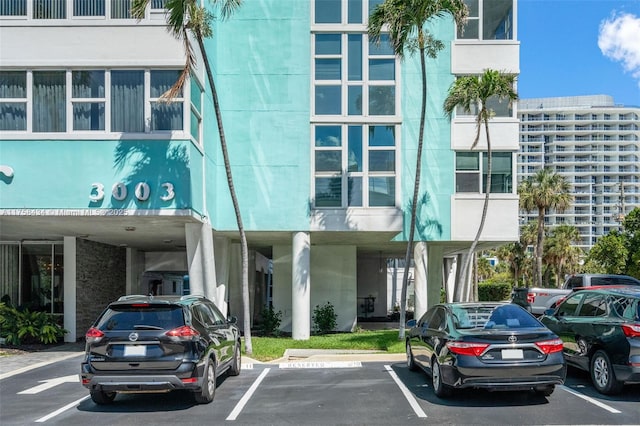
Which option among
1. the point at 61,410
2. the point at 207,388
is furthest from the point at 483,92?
the point at 61,410

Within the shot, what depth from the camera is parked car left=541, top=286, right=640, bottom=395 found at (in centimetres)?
830

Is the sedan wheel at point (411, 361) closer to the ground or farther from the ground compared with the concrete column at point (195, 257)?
closer to the ground

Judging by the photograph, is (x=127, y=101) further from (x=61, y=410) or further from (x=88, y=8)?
(x=61, y=410)

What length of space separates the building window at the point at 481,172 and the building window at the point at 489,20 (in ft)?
12.7

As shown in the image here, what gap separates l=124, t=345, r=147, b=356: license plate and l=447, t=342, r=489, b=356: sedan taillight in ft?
14.3

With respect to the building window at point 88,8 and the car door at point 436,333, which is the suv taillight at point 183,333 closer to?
the car door at point 436,333

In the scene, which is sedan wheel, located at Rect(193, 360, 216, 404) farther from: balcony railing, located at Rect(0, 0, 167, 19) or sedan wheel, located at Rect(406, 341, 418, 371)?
balcony railing, located at Rect(0, 0, 167, 19)

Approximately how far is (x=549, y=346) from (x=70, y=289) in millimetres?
14117

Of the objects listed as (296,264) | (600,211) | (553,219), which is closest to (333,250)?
(296,264)

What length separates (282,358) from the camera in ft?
45.5

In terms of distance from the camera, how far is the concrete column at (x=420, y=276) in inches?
740

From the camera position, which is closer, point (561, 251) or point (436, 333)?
point (436, 333)

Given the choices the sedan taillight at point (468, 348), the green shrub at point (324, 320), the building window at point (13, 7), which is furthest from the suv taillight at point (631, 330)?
the building window at point (13, 7)

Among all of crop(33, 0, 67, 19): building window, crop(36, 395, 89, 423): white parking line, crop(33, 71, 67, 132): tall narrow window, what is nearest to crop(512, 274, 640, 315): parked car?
crop(36, 395, 89, 423): white parking line
